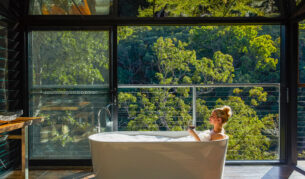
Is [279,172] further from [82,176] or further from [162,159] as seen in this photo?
[82,176]

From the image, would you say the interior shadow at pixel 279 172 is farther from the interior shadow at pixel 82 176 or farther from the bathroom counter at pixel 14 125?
the bathroom counter at pixel 14 125

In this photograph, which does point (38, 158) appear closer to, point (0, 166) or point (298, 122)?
point (0, 166)

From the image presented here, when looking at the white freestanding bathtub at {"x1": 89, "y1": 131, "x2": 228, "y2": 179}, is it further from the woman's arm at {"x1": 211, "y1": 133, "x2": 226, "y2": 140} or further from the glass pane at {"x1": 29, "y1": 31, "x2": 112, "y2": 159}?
the glass pane at {"x1": 29, "y1": 31, "x2": 112, "y2": 159}

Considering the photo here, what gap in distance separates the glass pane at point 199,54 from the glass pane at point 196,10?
11.9 ft

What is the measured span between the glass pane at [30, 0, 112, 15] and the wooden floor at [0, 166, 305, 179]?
1969mm

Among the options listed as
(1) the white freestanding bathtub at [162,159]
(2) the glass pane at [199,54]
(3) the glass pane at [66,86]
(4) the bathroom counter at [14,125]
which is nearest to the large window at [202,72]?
(2) the glass pane at [199,54]

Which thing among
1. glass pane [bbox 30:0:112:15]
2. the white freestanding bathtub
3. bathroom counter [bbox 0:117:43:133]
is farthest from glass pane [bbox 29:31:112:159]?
the white freestanding bathtub

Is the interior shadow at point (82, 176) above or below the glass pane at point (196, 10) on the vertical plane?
below

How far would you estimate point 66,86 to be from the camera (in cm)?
350

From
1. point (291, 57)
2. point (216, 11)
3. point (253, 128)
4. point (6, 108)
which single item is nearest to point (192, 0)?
point (216, 11)

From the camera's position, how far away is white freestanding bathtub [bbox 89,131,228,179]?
Answer: 242 centimetres

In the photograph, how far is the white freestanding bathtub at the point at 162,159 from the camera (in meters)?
2.42

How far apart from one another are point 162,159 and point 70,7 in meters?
2.30

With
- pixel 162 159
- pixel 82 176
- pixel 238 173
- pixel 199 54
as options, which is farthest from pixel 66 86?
pixel 199 54
